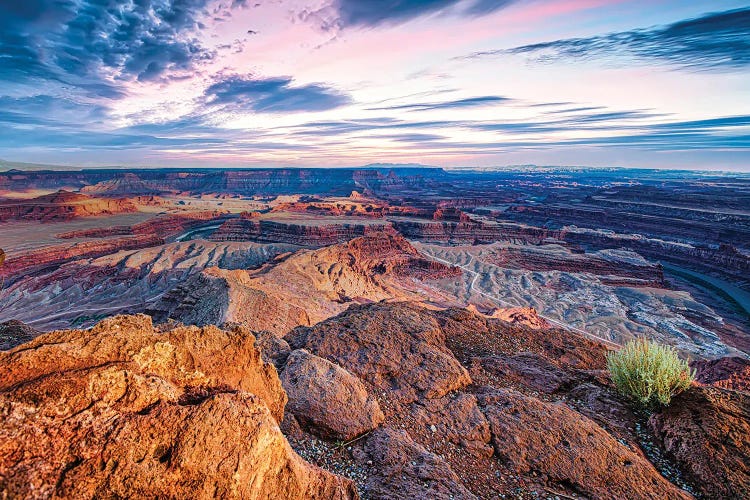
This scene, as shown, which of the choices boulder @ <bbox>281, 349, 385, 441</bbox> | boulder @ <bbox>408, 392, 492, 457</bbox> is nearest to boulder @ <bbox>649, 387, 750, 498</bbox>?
boulder @ <bbox>408, 392, 492, 457</bbox>

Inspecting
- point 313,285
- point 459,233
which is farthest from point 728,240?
point 313,285

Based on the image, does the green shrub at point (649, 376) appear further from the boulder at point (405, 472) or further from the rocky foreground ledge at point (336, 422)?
the boulder at point (405, 472)

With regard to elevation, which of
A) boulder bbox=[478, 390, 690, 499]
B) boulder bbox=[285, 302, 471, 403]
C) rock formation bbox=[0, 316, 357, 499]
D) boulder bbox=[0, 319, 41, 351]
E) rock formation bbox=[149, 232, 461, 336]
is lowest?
rock formation bbox=[149, 232, 461, 336]

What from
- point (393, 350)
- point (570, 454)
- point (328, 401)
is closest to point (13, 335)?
point (328, 401)

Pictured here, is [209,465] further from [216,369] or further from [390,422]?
[390,422]

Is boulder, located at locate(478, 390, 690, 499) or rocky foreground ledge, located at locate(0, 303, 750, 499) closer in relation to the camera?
rocky foreground ledge, located at locate(0, 303, 750, 499)

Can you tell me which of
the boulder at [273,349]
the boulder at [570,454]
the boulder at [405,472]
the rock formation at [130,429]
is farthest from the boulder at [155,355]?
the boulder at [570,454]

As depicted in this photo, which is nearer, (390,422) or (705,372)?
(390,422)

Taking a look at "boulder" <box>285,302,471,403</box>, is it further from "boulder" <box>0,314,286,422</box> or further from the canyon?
"boulder" <box>0,314,286,422</box>
